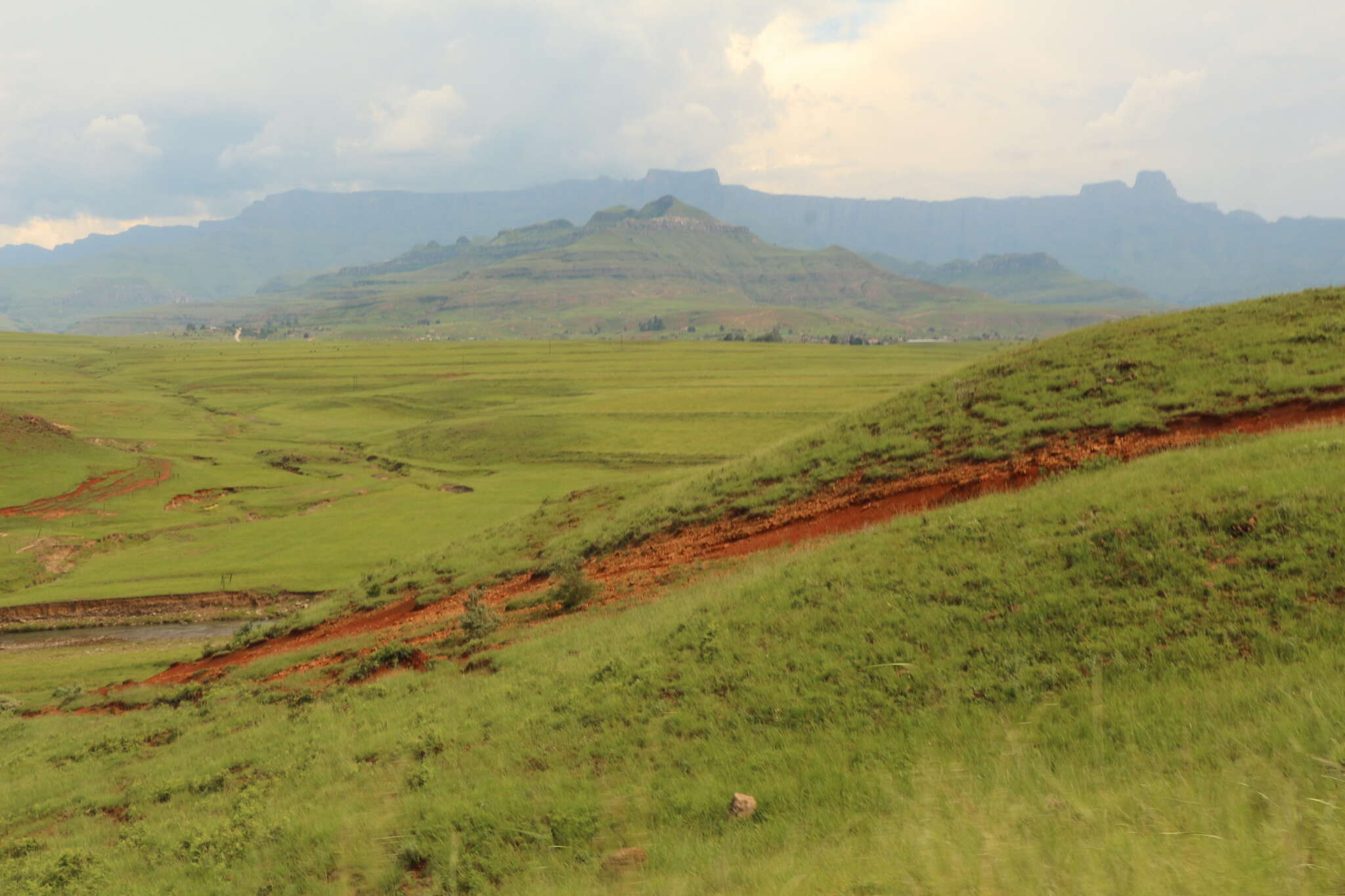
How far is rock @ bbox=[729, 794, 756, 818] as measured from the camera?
8.28m

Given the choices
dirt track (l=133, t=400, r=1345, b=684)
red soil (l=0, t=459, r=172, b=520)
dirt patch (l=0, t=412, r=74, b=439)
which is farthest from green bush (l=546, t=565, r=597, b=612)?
dirt patch (l=0, t=412, r=74, b=439)

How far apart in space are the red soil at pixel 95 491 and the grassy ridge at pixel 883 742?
49976mm

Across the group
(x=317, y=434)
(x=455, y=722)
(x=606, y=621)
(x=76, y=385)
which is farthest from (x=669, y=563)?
(x=76, y=385)

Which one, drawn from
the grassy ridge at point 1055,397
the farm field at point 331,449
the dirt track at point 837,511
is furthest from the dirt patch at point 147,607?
the grassy ridge at point 1055,397

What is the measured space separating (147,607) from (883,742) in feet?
143

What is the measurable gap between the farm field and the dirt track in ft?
44.4

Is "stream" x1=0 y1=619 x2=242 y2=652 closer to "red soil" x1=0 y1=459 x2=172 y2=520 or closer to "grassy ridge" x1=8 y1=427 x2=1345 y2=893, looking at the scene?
"red soil" x1=0 y1=459 x2=172 y2=520

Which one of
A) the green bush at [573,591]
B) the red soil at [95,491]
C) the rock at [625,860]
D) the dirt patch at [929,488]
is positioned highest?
the dirt patch at [929,488]

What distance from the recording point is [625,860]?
7910mm

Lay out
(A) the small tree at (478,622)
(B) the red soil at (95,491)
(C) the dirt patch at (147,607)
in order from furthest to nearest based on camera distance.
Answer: (B) the red soil at (95,491), (C) the dirt patch at (147,607), (A) the small tree at (478,622)

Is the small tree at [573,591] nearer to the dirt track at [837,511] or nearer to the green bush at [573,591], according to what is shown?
the green bush at [573,591]

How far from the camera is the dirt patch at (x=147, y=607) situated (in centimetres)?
3769

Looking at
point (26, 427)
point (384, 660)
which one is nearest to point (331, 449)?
point (26, 427)

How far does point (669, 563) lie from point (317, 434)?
82768 millimetres
